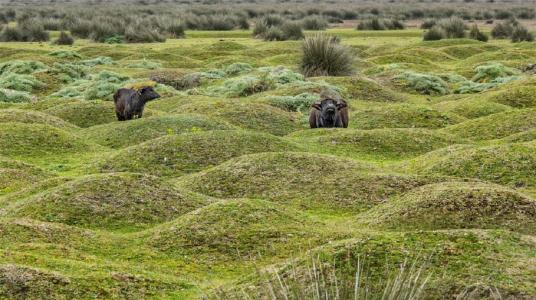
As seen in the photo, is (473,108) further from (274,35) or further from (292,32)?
(274,35)

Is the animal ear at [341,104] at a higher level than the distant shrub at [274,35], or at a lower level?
higher

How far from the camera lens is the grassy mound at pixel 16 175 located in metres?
17.0

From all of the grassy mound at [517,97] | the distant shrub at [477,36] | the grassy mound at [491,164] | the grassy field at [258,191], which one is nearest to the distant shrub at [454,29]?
the distant shrub at [477,36]

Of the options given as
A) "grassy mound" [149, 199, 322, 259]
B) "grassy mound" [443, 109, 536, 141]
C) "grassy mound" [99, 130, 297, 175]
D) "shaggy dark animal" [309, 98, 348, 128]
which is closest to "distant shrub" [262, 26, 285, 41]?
"shaggy dark animal" [309, 98, 348, 128]

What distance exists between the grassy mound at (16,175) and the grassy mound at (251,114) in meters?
7.49

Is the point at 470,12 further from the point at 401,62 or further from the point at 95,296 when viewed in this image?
the point at 95,296

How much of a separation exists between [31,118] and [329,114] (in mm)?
8662

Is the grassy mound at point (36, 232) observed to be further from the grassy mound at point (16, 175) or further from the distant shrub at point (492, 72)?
the distant shrub at point (492, 72)

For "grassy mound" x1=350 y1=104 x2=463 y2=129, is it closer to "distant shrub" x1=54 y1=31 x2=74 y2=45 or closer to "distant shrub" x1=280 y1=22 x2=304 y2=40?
"distant shrub" x1=280 y1=22 x2=304 y2=40

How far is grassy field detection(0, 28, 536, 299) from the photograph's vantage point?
9.94 m

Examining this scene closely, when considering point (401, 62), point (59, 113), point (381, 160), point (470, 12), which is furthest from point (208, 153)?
point (470, 12)

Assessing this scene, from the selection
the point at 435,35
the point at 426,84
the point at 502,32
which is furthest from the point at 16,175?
the point at 502,32

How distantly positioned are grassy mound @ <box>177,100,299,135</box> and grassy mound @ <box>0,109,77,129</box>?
158 inches

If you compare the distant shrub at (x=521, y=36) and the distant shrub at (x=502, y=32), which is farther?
the distant shrub at (x=502, y=32)
